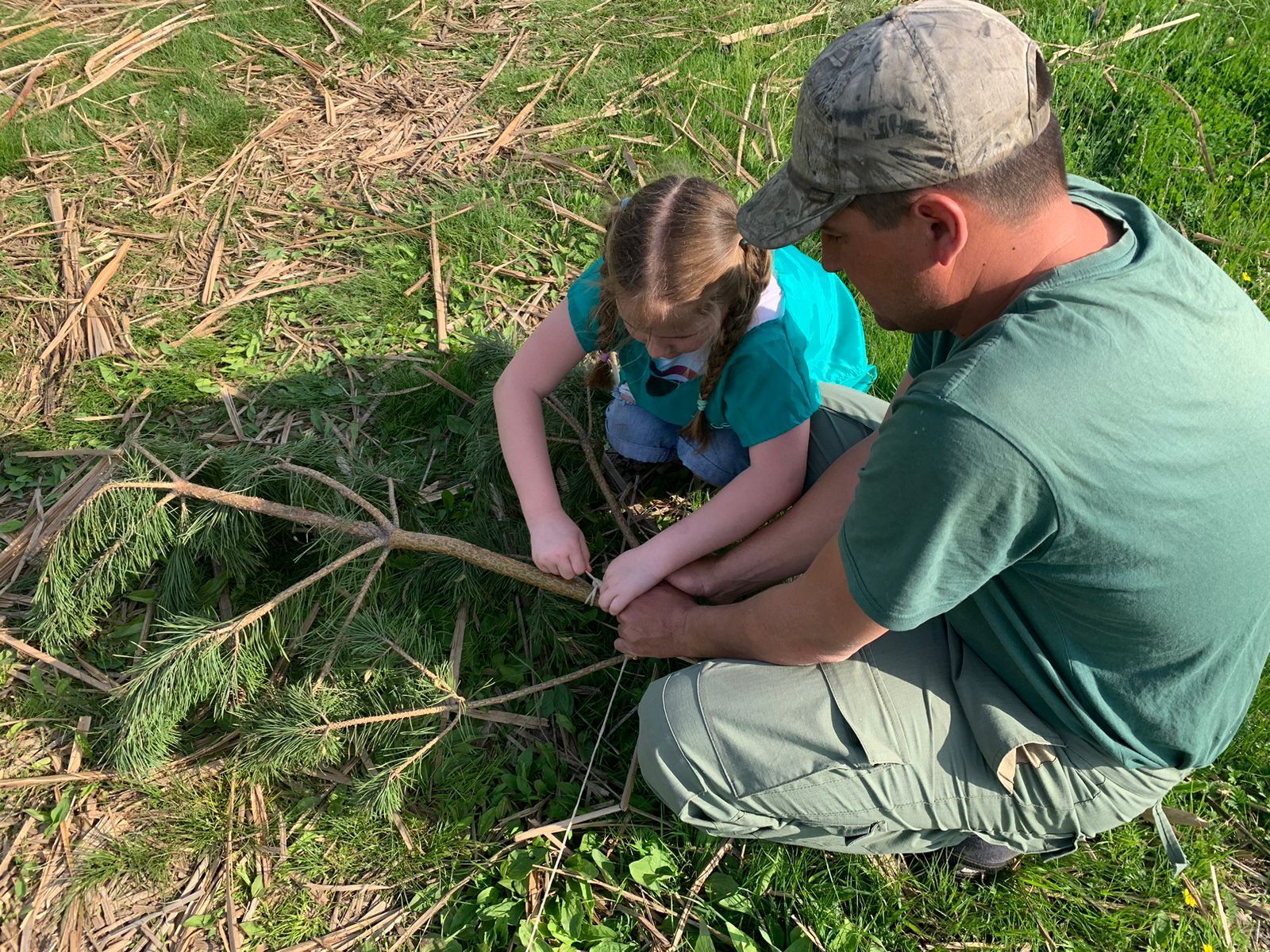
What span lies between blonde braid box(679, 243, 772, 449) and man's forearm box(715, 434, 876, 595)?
34 centimetres

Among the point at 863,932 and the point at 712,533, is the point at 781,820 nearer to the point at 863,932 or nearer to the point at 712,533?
the point at 863,932

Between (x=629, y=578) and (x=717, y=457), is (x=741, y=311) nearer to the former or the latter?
(x=717, y=457)

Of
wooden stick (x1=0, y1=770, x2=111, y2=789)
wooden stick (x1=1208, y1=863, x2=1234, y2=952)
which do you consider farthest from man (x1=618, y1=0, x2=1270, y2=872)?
wooden stick (x1=0, y1=770, x2=111, y2=789)

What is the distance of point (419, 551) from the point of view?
7.44 ft

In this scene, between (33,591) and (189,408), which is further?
(189,408)

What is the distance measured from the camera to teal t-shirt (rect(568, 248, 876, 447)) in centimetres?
188

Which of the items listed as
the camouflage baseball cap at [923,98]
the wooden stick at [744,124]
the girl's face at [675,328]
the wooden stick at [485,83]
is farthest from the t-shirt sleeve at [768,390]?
the wooden stick at [485,83]

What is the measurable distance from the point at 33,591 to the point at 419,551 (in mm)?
1043

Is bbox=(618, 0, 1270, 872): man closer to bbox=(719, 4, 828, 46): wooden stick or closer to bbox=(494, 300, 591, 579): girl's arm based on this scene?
bbox=(494, 300, 591, 579): girl's arm

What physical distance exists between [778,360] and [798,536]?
423 millimetres

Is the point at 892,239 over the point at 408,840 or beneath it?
over

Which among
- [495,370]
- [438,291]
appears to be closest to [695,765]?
[495,370]

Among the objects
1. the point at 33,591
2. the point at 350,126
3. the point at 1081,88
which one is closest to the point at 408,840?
the point at 33,591

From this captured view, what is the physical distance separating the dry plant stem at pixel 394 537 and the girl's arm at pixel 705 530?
0.12 meters
